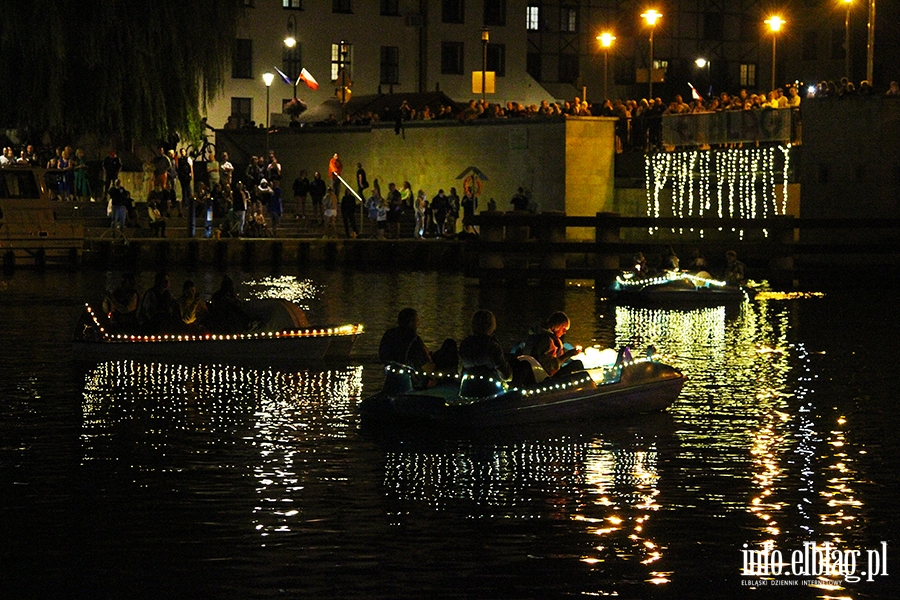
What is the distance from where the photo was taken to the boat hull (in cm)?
1642

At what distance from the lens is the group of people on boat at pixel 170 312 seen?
22594mm

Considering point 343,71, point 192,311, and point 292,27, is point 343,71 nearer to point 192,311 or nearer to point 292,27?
point 292,27

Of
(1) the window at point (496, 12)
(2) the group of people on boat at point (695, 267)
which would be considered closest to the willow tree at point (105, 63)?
(2) the group of people on boat at point (695, 267)

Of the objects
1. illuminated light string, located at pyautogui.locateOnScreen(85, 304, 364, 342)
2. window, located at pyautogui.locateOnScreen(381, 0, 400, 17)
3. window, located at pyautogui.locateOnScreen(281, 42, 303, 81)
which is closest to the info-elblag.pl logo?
illuminated light string, located at pyautogui.locateOnScreen(85, 304, 364, 342)

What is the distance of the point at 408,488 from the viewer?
13.7 metres

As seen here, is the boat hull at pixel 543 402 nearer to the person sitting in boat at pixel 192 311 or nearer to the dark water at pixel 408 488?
the dark water at pixel 408 488

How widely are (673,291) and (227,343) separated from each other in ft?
45.5

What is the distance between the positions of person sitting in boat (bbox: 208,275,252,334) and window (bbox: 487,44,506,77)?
54.6 metres

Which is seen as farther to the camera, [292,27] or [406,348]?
[292,27]

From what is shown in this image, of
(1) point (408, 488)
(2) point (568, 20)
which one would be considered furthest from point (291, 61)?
(1) point (408, 488)

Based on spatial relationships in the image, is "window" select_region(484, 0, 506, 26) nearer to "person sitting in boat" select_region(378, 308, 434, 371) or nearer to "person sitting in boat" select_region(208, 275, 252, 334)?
"person sitting in boat" select_region(208, 275, 252, 334)

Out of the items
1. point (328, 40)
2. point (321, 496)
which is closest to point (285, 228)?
point (328, 40)

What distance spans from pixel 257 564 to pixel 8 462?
4.45 meters

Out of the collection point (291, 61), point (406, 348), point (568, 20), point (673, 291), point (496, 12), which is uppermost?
point (568, 20)
